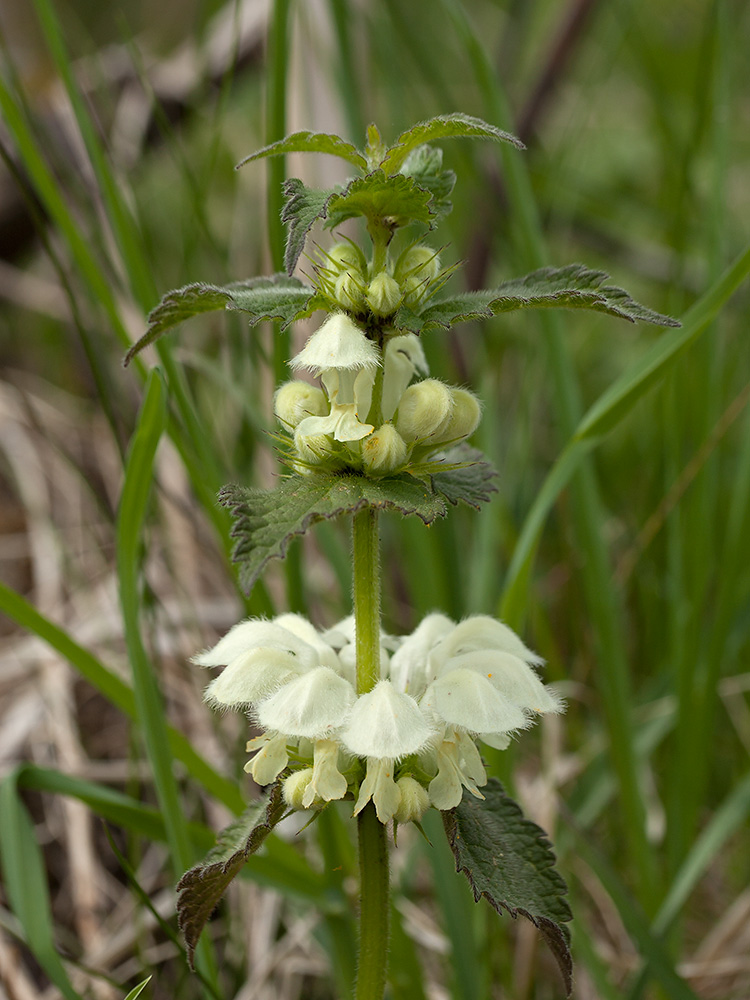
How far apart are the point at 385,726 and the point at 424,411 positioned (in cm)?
28

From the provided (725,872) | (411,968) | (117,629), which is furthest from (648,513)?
(117,629)

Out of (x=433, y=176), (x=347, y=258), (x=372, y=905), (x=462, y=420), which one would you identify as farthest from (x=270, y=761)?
(x=433, y=176)

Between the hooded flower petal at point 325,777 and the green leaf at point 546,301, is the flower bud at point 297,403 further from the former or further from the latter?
the hooded flower petal at point 325,777

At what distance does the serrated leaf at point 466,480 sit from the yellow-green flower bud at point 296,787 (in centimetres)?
29

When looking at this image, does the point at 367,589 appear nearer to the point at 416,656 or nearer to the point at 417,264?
the point at 416,656

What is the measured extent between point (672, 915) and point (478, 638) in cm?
68

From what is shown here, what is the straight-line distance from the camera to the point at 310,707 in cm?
80

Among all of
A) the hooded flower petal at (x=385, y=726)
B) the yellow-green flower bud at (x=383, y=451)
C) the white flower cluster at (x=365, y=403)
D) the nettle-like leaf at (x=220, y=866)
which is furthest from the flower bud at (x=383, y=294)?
the nettle-like leaf at (x=220, y=866)

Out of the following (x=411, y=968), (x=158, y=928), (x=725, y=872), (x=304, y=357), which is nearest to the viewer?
(x=304, y=357)

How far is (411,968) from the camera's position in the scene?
1242 millimetres

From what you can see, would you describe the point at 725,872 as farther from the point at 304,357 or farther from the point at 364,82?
the point at 364,82

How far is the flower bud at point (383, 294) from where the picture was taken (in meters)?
0.77

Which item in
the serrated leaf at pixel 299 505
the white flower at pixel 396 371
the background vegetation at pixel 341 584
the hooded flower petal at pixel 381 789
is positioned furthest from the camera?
the background vegetation at pixel 341 584

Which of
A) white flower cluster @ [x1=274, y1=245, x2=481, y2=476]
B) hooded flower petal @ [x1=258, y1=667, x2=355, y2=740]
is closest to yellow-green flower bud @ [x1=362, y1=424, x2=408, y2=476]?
white flower cluster @ [x1=274, y1=245, x2=481, y2=476]
